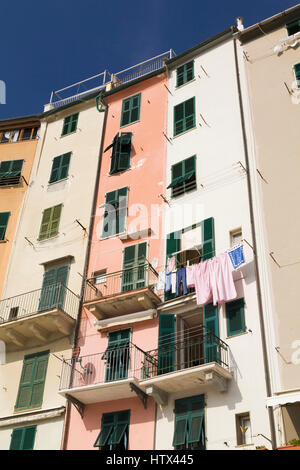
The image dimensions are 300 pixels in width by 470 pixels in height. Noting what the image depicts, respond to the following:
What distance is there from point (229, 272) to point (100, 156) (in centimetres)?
1078

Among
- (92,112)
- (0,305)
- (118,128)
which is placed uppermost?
(92,112)

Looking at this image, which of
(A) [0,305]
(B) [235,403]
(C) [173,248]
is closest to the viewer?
(B) [235,403]

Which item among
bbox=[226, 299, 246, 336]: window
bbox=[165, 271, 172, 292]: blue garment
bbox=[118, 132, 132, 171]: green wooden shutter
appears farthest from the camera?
bbox=[118, 132, 132, 171]: green wooden shutter

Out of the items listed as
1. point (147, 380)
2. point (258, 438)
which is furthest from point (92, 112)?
point (258, 438)

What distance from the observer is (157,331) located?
63.6 ft

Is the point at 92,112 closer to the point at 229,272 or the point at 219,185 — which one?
the point at 219,185

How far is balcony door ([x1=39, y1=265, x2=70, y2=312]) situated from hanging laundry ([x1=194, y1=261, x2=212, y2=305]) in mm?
5442

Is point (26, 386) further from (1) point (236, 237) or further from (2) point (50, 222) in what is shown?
(1) point (236, 237)

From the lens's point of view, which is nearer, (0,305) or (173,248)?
(173,248)

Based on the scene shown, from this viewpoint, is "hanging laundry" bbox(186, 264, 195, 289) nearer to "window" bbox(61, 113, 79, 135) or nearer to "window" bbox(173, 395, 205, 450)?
"window" bbox(173, 395, 205, 450)

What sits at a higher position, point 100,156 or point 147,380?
point 100,156

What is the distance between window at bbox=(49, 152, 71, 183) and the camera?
27.0 m

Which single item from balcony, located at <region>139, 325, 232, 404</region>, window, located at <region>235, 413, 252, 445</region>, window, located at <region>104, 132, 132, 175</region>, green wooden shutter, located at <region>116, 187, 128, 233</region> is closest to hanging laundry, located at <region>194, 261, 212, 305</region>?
balcony, located at <region>139, 325, 232, 404</region>

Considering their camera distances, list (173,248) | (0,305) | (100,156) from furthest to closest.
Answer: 1. (100,156)
2. (0,305)
3. (173,248)
